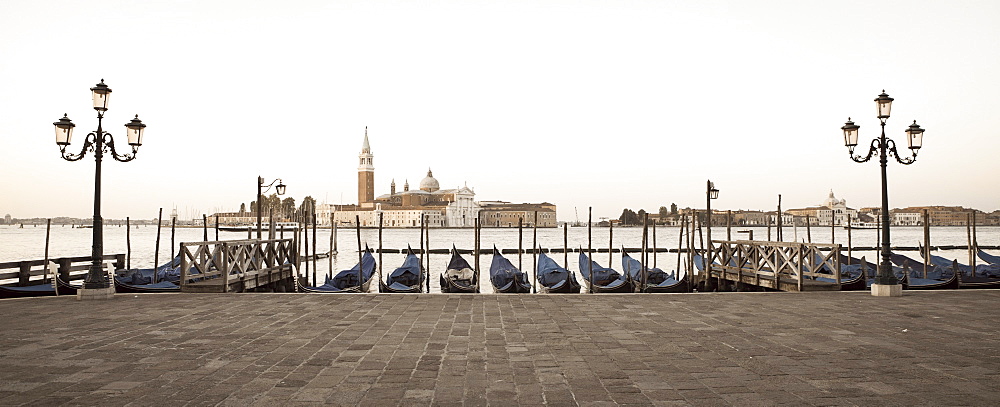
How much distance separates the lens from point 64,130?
8.53 m

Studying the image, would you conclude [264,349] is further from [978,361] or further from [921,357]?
[978,361]

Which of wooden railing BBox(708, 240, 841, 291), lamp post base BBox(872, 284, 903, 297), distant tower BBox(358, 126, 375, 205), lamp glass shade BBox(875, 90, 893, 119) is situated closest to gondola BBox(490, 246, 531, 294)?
wooden railing BBox(708, 240, 841, 291)

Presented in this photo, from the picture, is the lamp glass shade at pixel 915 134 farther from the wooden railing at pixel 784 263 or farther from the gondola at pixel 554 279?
the gondola at pixel 554 279

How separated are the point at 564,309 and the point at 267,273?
7.49m

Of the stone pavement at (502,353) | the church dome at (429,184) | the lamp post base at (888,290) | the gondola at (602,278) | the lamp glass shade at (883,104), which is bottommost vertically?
the gondola at (602,278)

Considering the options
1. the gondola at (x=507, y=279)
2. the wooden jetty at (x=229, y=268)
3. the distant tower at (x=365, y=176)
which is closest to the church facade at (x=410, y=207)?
the distant tower at (x=365, y=176)

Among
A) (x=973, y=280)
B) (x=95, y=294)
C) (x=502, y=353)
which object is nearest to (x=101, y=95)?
(x=95, y=294)

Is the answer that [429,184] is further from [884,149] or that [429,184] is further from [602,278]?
[884,149]

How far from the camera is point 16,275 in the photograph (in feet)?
40.1

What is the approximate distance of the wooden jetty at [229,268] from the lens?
10.0m

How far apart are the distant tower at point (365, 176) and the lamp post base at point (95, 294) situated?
11593 cm

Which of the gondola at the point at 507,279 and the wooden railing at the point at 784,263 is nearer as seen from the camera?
the wooden railing at the point at 784,263

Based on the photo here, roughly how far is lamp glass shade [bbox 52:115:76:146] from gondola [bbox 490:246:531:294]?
8.71 meters

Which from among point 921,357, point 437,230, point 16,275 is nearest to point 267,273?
point 16,275
